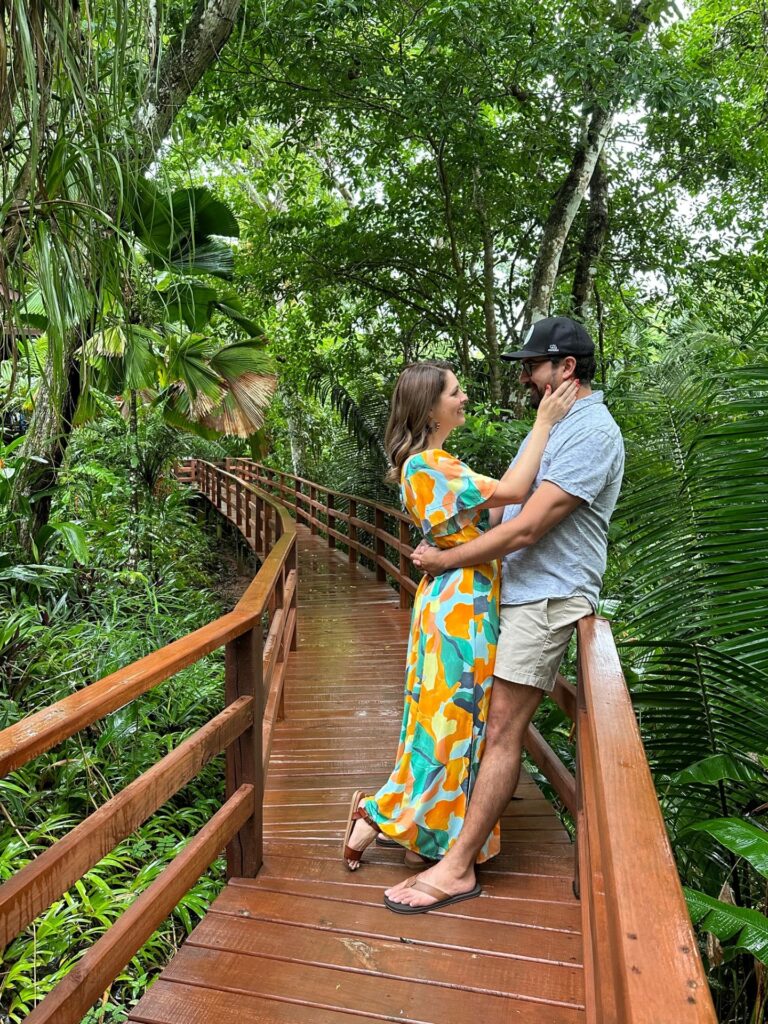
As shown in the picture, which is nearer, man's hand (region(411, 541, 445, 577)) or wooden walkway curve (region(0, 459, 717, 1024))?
wooden walkway curve (region(0, 459, 717, 1024))

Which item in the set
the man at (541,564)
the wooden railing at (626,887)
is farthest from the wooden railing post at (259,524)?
the wooden railing at (626,887)

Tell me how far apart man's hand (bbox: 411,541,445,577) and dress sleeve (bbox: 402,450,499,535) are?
0.06 metres

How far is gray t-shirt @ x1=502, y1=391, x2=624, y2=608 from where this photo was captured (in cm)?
203

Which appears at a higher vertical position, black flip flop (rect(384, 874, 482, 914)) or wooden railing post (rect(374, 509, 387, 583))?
wooden railing post (rect(374, 509, 387, 583))

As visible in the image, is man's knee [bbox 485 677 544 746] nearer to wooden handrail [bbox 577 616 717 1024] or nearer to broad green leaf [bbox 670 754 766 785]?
broad green leaf [bbox 670 754 766 785]

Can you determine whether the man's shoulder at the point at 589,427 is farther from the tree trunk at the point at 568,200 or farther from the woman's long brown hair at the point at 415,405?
the tree trunk at the point at 568,200

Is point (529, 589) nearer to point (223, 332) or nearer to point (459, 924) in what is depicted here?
point (459, 924)

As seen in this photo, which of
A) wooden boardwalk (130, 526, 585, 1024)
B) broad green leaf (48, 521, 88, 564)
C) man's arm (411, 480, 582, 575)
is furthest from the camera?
broad green leaf (48, 521, 88, 564)

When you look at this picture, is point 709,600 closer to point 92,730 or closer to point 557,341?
point 557,341

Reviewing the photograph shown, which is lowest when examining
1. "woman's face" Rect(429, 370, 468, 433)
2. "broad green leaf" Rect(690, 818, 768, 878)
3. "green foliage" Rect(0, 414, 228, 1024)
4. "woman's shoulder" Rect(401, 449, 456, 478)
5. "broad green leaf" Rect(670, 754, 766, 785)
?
"green foliage" Rect(0, 414, 228, 1024)

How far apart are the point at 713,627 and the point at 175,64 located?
4414 mm

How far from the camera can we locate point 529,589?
2146 mm

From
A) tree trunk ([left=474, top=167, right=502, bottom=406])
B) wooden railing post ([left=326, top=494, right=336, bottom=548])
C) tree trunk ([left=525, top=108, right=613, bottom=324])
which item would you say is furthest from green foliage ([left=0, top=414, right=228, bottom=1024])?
tree trunk ([left=525, top=108, right=613, bottom=324])

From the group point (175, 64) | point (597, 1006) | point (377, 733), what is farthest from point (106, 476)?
point (597, 1006)
